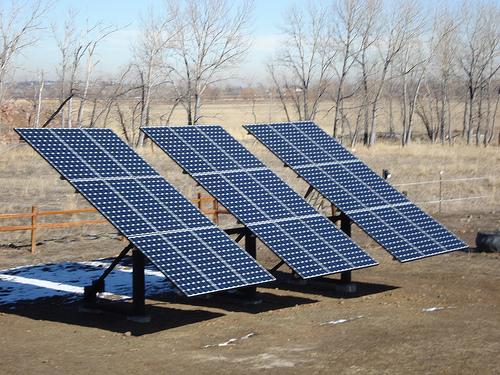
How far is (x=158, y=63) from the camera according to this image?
123 ft

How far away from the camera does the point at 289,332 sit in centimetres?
1075

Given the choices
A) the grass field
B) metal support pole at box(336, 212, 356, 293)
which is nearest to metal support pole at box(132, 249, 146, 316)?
metal support pole at box(336, 212, 356, 293)

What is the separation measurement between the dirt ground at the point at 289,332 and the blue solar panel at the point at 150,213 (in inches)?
41.6

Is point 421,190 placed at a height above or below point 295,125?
below

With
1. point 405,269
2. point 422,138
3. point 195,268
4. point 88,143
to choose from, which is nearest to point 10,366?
point 195,268

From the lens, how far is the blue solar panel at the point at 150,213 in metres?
10.1

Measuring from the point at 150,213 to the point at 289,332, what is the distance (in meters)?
2.99

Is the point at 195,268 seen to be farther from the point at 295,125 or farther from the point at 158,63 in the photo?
the point at 158,63

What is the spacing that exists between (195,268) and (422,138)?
5600 centimetres

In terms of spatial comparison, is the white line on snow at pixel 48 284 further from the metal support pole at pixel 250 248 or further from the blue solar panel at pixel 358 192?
the blue solar panel at pixel 358 192

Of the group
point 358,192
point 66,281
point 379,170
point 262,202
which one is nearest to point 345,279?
point 358,192

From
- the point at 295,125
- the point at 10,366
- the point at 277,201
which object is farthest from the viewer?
the point at 295,125

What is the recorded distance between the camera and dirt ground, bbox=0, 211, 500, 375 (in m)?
9.02

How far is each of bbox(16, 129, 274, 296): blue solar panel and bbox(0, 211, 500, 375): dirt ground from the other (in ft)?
3.46
